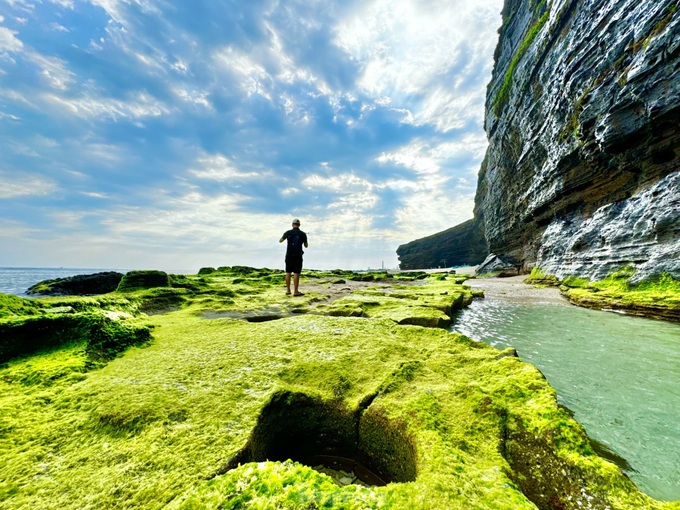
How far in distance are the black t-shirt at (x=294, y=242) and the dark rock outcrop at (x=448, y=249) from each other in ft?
272

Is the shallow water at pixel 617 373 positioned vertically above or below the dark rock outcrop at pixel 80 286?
below

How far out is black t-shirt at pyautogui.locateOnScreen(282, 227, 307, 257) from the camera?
483 inches

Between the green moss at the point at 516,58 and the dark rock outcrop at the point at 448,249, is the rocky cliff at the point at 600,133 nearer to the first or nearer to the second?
the green moss at the point at 516,58

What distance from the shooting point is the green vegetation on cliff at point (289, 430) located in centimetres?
181

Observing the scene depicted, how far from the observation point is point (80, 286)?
26.5 m

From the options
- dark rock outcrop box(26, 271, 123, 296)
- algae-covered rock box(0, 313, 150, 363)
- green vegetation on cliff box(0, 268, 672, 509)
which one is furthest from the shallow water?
dark rock outcrop box(26, 271, 123, 296)

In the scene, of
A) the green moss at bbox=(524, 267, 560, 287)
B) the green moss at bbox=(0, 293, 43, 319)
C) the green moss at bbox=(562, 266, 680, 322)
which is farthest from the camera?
the green moss at bbox=(524, 267, 560, 287)

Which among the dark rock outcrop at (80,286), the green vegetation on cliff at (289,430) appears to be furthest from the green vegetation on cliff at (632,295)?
the dark rock outcrop at (80,286)

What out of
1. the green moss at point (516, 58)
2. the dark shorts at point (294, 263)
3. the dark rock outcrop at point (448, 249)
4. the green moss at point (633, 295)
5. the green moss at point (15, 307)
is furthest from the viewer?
the dark rock outcrop at point (448, 249)

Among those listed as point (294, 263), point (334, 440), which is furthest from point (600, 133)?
point (334, 440)

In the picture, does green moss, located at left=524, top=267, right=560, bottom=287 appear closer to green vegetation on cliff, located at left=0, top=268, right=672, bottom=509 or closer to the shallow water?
the shallow water

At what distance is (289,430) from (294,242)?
975 cm

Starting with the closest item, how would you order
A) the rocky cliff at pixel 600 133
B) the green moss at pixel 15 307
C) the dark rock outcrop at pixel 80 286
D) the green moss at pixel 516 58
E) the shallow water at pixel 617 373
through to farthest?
the shallow water at pixel 617 373, the green moss at pixel 15 307, the rocky cliff at pixel 600 133, the dark rock outcrop at pixel 80 286, the green moss at pixel 516 58

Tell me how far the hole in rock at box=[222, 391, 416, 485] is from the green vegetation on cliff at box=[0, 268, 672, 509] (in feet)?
0.05
